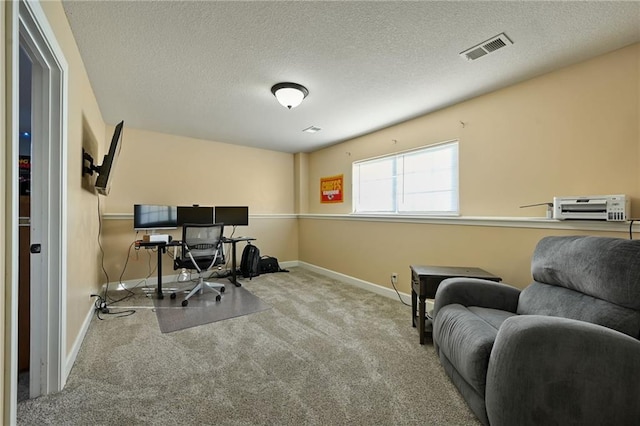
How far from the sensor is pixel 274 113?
333 centimetres

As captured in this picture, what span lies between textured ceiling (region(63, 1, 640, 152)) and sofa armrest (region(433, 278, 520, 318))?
68.7 inches

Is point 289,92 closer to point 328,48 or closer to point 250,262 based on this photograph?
point 328,48

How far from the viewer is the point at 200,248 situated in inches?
136

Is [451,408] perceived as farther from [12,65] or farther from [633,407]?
[12,65]

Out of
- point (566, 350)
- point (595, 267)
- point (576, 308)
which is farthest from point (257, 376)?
point (595, 267)

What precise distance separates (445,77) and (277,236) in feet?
12.8

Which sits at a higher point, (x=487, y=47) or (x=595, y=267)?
(x=487, y=47)

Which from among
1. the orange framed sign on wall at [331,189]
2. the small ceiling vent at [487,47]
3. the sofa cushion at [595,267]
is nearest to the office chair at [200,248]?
the orange framed sign on wall at [331,189]

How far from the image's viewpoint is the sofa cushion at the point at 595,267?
1374 millimetres

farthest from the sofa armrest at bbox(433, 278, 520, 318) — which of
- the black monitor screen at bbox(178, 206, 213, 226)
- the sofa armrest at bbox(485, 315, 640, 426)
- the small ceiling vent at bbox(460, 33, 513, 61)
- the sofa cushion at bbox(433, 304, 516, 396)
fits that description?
the black monitor screen at bbox(178, 206, 213, 226)

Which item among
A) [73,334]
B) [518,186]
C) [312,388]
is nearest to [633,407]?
[312,388]

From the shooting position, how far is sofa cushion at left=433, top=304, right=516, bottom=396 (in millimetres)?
1410

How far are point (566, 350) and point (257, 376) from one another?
1.72m

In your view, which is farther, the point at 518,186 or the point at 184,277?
the point at 184,277
